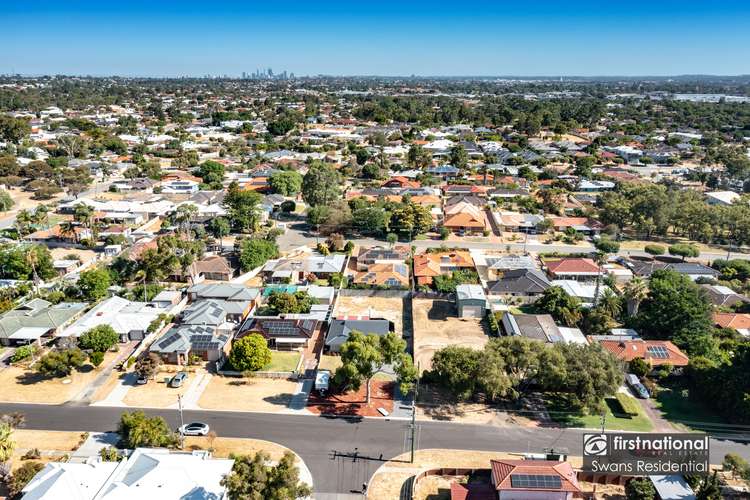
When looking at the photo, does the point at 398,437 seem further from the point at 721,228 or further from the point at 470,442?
the point at 721,228

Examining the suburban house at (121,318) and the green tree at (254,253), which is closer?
the suburban house at (121,318)

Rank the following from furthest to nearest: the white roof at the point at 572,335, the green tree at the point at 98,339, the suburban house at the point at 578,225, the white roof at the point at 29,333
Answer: the suburban house at the point at 578,225, the white roof at the point at 29,333, the white roof at the point at 572,335, the green tree at the point at 98,339

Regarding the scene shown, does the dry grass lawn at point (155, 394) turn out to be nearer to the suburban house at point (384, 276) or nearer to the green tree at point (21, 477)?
the green tree at point (21, 477)

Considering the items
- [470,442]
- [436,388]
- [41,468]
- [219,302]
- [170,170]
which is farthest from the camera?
[170,170]

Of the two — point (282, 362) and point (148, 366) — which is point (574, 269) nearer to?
point (282, 362)

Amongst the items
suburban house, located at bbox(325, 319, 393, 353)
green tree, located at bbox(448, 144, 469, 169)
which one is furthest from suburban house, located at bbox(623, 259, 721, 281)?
green tree, located at bbox(448, 144, 469, 169)

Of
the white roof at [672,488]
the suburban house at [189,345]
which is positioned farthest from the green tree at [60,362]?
the white roof at [672,488]

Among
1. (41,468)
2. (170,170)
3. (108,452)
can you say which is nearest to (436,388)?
(108,452)
